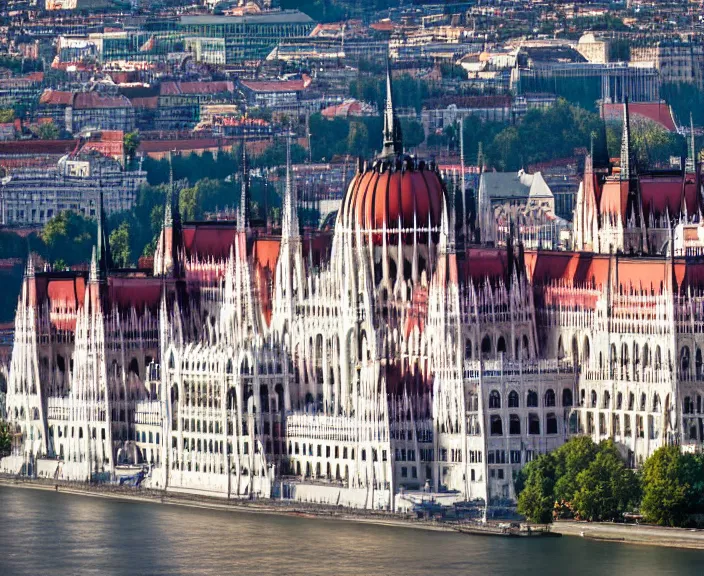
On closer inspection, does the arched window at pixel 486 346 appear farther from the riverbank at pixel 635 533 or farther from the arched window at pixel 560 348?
the riverbank at pixel 635 533

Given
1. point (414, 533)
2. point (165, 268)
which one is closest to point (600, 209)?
point (165, 268)

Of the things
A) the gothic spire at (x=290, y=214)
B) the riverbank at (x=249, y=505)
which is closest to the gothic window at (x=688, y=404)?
the riverbank at (x=249, y=505)

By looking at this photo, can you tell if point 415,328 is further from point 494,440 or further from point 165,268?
point 165,268

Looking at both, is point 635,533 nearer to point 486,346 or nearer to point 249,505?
point 486,346

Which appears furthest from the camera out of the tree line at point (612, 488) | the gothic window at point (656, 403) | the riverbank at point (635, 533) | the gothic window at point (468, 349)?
the gothic window at point (468, 349)

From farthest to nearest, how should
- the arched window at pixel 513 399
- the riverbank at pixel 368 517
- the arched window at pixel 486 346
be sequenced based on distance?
the arched window at pixel 486 346, the arched window at pixel 513 399, the riverbank at pixel 368 517

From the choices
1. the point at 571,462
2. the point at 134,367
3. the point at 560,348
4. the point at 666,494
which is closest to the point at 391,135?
the point at 560,348

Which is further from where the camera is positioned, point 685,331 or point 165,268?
point 165,268
